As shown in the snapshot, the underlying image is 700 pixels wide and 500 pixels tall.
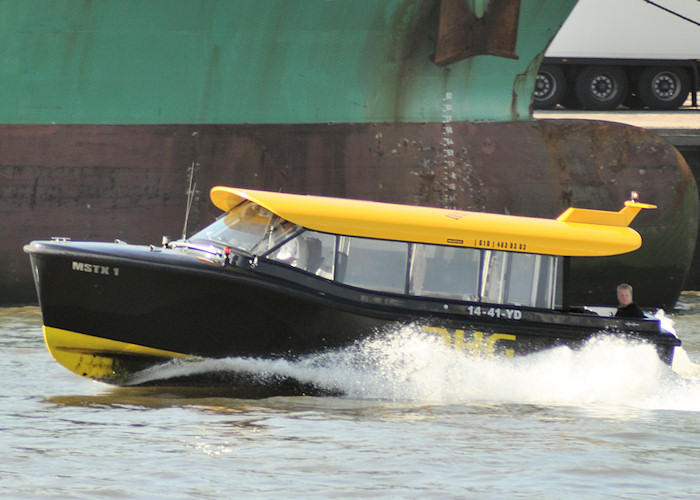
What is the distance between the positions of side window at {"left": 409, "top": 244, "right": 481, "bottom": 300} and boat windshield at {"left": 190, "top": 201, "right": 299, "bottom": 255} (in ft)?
4.10

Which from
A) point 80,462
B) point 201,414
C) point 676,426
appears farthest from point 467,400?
point 80,462

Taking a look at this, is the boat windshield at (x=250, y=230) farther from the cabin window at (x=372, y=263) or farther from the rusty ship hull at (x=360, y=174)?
the rusty ship hull at (x=360, y=174)

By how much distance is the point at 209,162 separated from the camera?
606 inches

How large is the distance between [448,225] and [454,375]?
142 centimetres

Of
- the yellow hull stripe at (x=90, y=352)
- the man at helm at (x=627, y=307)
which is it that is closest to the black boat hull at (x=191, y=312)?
the yellow hull stripe at (x=90, y=352)

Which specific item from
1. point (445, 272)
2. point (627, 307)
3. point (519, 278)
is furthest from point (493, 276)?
point (627, 307)

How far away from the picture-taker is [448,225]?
10469 millimetres

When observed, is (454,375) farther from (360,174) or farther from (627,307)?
(360,174)

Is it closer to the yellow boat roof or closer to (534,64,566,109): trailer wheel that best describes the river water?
the yellow boat roof

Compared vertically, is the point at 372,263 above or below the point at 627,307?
above

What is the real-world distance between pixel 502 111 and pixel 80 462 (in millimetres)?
10833

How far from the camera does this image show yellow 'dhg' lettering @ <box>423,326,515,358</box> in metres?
10.3

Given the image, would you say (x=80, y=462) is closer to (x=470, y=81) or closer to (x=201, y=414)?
(x=201, y=414)

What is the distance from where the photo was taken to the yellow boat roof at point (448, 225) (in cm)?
1017
